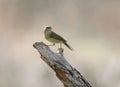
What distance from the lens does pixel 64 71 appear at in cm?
324

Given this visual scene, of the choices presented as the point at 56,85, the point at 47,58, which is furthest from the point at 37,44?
the point at 56,85

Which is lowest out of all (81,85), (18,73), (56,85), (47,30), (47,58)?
(81,85)

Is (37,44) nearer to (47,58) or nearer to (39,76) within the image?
(47,58)

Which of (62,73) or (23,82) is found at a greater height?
(23,82)

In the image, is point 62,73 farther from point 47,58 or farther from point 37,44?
point 37,44

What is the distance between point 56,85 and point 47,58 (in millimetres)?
6622

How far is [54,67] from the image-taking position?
3.29 meters

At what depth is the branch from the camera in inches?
126

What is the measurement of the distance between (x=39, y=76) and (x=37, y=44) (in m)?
7.00

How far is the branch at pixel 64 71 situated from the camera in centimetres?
320

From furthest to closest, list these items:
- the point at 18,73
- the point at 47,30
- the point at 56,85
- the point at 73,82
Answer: the point at 18,73 < the point at 56,85 < the point at 47,30 < the point at 73,82

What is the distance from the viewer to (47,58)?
3.37 meters

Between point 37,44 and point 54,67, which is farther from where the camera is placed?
point 37,44

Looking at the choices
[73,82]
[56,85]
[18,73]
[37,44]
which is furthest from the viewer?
[18,73]
